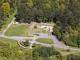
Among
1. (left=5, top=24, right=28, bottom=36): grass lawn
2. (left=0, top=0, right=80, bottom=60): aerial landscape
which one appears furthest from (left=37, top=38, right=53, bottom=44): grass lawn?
(left=5, top=24, right=28, bottom=36): grass lawn

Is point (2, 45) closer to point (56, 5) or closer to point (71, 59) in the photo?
point (71, 59)

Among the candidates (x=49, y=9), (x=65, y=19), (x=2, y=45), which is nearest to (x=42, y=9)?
(x=49, y=9)

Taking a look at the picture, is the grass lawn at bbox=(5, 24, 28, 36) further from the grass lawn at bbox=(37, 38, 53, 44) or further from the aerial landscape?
the grass lawn at bbox=(37, 38, 53, 44)

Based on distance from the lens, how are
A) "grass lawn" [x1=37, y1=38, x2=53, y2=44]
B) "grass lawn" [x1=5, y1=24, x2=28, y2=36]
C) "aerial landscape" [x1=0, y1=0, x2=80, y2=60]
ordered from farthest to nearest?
1. "grass lawn" [x1=5, y1=24, x2=28, y2=36]
2. "grass lawn" [x1=37, y1=38, x2=53, y2=44]
3. "aerial landscape" [x1=0, y1=0, x2=80, y2=60]

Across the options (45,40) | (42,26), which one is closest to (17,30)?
(42,26)

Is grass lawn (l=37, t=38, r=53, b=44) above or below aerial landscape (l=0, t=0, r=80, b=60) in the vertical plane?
below

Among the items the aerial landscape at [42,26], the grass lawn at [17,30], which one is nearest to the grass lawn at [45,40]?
the aerial landscape at [42,26]

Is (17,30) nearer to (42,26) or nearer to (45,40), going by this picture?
(42,26)

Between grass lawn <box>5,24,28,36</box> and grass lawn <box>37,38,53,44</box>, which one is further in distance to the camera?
grass lawn <box>5,24,28,36</box>

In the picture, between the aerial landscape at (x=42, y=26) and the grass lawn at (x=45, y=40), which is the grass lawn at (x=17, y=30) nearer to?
the aerial landscape at (x=42, y=26)
